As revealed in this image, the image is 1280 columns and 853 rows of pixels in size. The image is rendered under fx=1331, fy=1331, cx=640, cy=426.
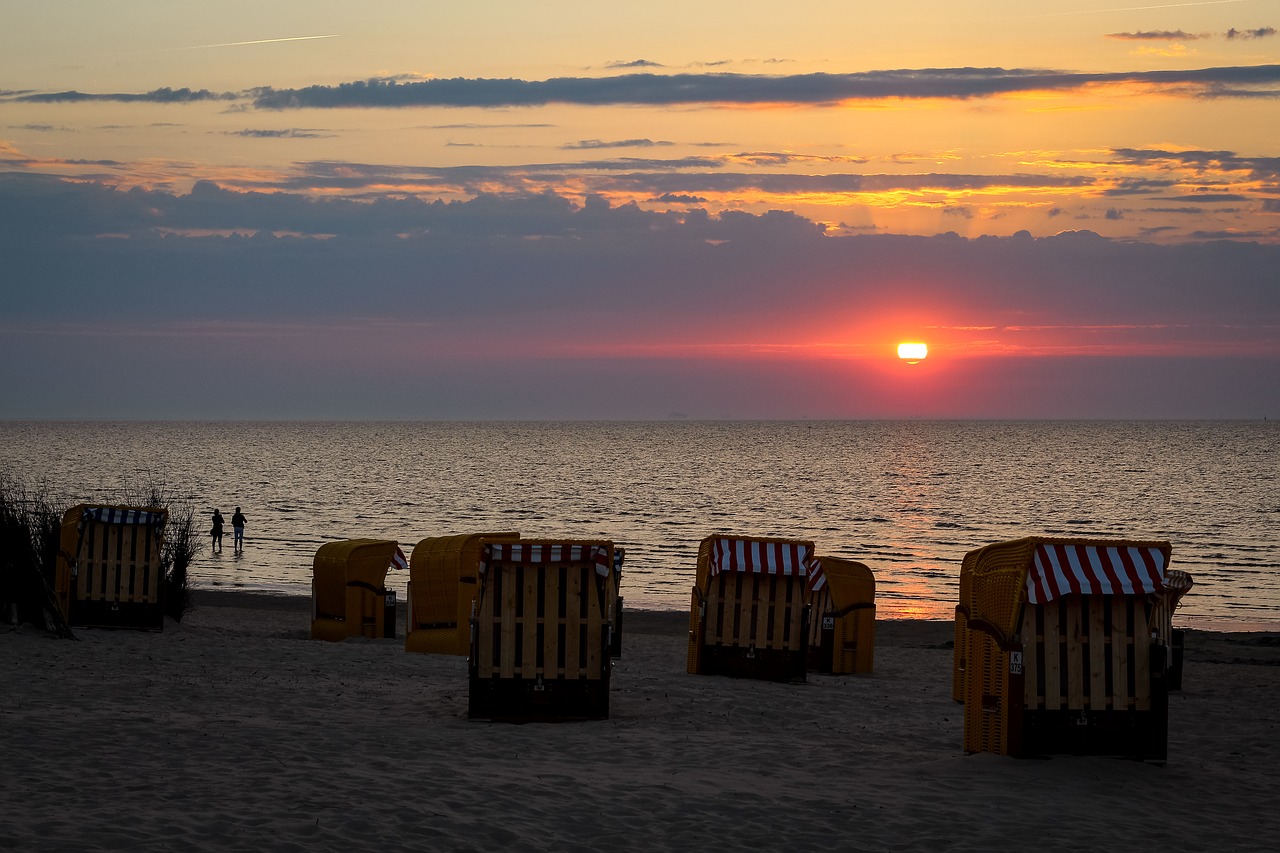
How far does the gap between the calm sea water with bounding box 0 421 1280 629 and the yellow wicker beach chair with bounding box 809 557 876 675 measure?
13.8 meters

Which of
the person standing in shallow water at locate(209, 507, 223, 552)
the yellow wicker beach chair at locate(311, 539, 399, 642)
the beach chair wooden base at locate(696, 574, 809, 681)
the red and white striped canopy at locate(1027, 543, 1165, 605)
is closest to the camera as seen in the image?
the red and white striped canopy at locate(1027, 543, 1165, 605)

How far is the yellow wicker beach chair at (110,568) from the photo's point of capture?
2086cm

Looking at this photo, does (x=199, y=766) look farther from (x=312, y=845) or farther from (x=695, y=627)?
(x=695, y=627)

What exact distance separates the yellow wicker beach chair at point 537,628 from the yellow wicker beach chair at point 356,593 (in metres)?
8.98

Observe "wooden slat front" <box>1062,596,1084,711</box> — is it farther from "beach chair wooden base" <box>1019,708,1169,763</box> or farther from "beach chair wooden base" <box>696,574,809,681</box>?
"beach chair wooden base" <box>696,574,809,681</box>

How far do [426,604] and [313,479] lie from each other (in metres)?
85.6

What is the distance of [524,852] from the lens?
9016mm

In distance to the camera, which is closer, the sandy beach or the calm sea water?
the sandy beach

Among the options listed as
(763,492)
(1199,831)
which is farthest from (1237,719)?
(763,492)

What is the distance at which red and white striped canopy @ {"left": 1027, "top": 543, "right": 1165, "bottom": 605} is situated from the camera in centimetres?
1179

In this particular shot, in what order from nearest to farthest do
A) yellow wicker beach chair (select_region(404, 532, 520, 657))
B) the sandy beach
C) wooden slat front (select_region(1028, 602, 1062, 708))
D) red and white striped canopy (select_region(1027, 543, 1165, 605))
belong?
the sandy beach < red and white striped canopy (select_region(1027, 543, 1165, 605)) < wooden slat front (select_region(1028, 602, 1062, 708)) < yellow wicker beach chair (select_region(404, 532, 520, 657))

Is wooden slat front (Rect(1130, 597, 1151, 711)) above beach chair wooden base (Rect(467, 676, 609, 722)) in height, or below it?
above

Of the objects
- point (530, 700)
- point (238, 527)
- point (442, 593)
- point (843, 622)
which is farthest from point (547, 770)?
point (238, 527)

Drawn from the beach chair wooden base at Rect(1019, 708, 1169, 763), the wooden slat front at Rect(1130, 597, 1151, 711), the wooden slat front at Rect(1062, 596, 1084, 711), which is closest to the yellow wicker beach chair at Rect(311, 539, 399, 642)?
the beach chair wooden base at Rect(1019, 708, 1169, 763)
